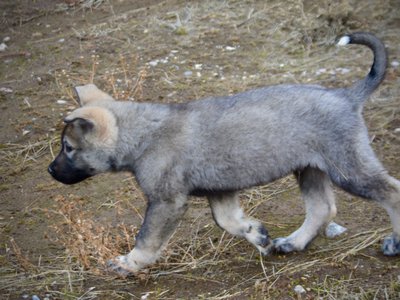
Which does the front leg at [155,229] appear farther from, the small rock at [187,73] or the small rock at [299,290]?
the small rock at [187,73]

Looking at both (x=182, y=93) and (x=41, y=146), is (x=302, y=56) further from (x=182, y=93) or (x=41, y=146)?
(x=41, y=146)

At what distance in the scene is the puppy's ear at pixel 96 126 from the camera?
5129mm

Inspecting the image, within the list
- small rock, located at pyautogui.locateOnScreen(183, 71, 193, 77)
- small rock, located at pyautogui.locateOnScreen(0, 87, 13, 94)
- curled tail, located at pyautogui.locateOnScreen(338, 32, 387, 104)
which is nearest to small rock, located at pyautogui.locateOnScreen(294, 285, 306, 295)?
curled tail, located at pyautogui.locateOnScreen(338, 32, 387, 104)

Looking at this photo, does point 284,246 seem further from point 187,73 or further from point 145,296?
point 187,73

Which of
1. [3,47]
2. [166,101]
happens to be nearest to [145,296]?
[166,101]

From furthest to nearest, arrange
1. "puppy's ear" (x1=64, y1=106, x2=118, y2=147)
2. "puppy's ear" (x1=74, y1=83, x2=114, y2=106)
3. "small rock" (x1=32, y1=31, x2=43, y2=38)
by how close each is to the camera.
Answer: "small rock" (x1=32, y1=31, x2=43, y2=38) → "puppy's ear" (x1=74, y1=83, x2=114, y2=106) → "puppy's ear" (x1=64, y1=106, x2=118, y2=147)

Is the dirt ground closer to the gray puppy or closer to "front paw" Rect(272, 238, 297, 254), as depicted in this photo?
"front paw" Rect(272, 238, 297, 254)

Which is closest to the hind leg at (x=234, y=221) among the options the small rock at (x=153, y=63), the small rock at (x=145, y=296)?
the small rock at (x=145, y=296)

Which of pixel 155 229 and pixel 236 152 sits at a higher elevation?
pixel 236 152

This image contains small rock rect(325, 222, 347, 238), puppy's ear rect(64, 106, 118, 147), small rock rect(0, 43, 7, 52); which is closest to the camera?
puppy's ear rect(64, 106, 118, 147)

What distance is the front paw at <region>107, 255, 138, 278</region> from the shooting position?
17.2ft

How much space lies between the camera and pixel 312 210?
538 centimetres

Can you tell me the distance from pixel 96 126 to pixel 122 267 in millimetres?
1019

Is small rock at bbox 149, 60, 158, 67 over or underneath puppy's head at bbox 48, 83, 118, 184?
underneath
